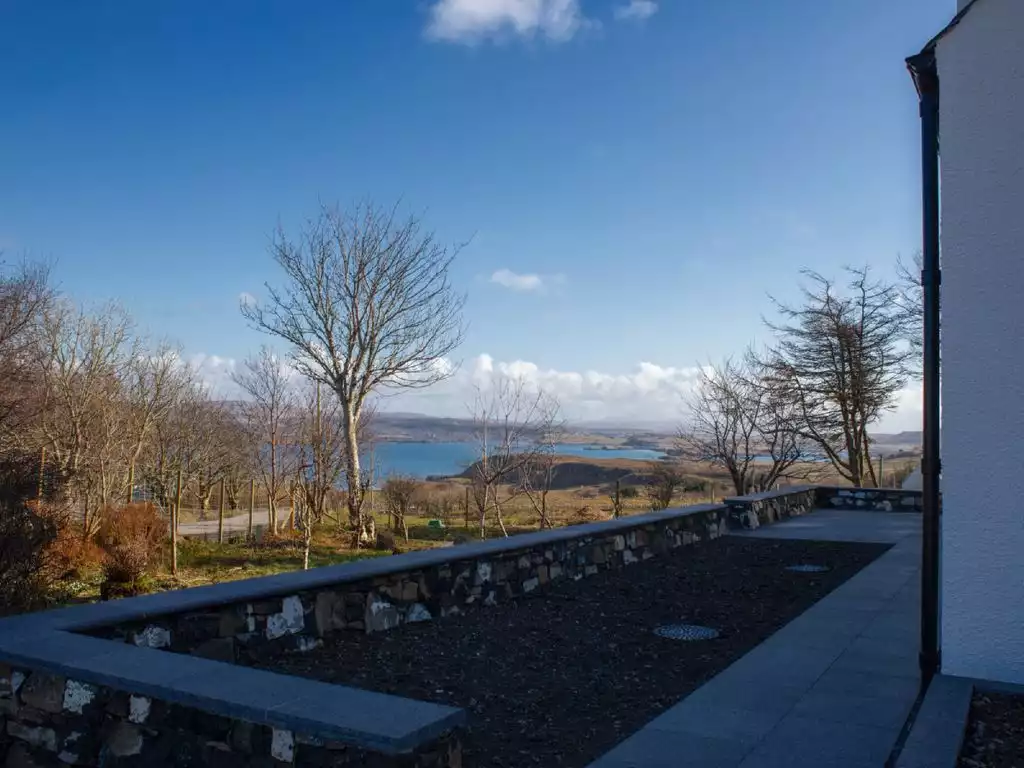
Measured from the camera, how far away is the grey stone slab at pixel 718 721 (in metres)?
3.34

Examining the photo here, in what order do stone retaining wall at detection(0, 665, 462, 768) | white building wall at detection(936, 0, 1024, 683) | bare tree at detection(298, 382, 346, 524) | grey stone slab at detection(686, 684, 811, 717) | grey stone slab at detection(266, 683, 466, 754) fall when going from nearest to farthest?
grey stone slab at detection(266, 683, 466, 754) < stone retaining wall at detection(0, 665, 462, 768) < grey stone slab at detection(686, 684, 811, 717) < white building wall at detection(936, 0, 1024, 683) < bare tree at detection(298, 382, 346, 524)

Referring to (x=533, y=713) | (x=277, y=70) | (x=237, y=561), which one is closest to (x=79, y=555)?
(x=237, y=561)

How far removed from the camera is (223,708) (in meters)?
2.55

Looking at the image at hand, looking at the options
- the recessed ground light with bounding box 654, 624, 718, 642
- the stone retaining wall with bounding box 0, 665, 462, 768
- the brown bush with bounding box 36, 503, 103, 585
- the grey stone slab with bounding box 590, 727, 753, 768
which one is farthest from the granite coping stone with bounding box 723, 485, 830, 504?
the stone retaining wall with bounding box 0, 665, 462, 768

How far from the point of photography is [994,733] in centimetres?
317

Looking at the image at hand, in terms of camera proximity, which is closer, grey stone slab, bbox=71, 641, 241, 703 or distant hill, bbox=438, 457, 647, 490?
grey stone slab, bbox=71, 641, 241, 703

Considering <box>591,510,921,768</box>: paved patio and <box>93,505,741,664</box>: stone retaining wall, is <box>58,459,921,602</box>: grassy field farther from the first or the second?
<box>591,510,921,768</box>: paved patio

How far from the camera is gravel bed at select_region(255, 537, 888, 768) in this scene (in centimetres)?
350

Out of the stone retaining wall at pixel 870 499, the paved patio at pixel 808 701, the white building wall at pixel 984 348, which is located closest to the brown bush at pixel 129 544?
the paved patio at pixel 808 701

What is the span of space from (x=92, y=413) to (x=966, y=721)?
15.6 m

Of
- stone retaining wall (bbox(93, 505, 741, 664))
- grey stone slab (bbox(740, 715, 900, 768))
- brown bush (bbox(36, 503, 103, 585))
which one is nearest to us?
grey stone slab (bbox(740, 715, 900, 768))

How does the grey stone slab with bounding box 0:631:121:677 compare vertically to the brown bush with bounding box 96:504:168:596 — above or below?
above

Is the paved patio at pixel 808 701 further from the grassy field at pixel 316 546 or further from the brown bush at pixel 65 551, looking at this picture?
the grassy field at pixel 316 546

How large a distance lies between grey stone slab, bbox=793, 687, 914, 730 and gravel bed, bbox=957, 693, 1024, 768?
31cm
